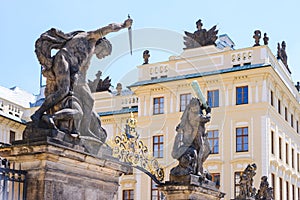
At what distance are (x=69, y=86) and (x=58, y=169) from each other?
1.12 m

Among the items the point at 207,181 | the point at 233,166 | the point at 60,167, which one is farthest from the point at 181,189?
the point at 233,166

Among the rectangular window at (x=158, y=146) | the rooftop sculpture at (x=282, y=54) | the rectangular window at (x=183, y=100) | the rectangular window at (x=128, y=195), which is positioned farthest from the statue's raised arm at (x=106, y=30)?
the rooftop sculpture at (x=282, y=54)

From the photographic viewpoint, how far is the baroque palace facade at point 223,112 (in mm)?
33125

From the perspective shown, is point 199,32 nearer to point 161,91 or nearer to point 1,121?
point 161,91

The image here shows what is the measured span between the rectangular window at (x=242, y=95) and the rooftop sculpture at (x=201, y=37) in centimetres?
340

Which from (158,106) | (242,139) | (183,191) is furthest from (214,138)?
(183,191)

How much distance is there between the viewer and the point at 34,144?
6.89 meters

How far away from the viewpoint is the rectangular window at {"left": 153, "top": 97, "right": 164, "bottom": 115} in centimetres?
3612

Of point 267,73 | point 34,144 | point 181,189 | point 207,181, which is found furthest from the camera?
point 267,73

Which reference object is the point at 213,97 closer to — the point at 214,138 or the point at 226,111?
the point at 226,111

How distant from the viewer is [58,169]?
7.07m

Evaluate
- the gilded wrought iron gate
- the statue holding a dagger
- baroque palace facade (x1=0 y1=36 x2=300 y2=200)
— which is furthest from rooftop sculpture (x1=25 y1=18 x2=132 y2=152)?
baroque palace facade (x1=0 y1=36 x2=300 y2=200)

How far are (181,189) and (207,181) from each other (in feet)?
3.65

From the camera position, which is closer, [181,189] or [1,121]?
[181,189]
